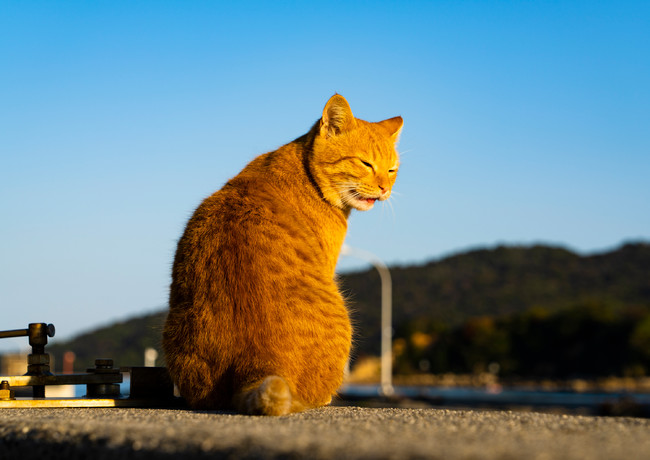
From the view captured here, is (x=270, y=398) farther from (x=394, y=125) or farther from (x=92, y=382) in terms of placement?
(x=394, y=125)

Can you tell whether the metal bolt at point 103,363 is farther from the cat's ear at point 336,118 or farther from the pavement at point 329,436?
the cat's ear at point 336,118

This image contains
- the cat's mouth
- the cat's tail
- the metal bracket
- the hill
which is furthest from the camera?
the hill

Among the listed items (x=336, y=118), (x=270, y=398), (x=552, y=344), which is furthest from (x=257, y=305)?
(x=552, y=344)

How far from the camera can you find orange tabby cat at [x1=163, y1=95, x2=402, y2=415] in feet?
15.4

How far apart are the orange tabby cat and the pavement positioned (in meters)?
0.28

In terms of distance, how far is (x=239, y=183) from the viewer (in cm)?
557

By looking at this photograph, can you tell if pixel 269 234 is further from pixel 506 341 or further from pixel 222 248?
pixel 506 341

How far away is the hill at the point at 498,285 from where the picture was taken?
118 m

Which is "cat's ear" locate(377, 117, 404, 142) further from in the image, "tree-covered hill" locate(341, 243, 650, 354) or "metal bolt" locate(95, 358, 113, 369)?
"tree-covered hill" locate(341, 243, 650, 354)

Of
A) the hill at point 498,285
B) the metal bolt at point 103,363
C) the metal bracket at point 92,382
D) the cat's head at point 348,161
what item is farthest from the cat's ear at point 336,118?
the hill at point 498,285

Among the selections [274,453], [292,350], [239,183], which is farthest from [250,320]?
[274,453]

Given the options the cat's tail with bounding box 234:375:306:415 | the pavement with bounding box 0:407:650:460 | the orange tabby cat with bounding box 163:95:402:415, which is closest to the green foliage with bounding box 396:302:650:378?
the orange tabby cat with bounding box 163:95:402:415

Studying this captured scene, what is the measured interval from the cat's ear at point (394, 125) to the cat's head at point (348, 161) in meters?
0.61

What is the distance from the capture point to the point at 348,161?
19.5ft
